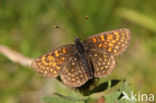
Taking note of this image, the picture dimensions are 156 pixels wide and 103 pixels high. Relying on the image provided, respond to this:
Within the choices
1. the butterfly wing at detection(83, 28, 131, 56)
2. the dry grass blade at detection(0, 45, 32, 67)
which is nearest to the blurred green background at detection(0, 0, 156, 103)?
the dry grass blade at detection(0, 45, 32, 67)

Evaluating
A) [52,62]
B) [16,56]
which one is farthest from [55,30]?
[52,62]

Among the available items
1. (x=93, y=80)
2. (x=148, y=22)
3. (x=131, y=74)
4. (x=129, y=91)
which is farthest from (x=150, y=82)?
(x=129, y=91)

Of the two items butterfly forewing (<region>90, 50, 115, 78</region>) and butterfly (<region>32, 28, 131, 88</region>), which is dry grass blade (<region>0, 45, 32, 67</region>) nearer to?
butterfly (<region>32, 28, 131, 88</region>)

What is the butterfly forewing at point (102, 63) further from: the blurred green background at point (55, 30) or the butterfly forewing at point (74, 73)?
the blurred green background at point (55, 30)

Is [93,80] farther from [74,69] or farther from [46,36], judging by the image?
[46,36]

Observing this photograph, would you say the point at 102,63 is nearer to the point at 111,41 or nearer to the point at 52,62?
the point at 111,41

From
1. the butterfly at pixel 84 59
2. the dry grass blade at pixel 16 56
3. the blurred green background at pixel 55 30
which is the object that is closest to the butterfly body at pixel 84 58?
the butterfly at pixel 84 59
